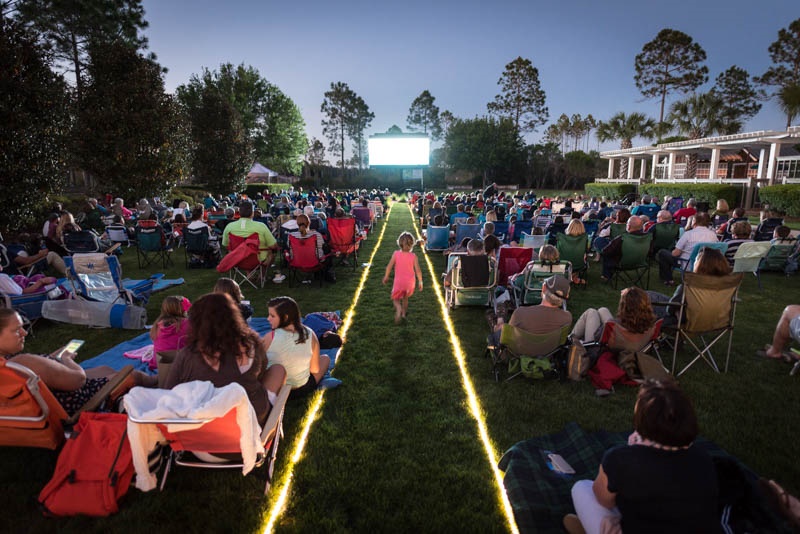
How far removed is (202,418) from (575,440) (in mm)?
2373

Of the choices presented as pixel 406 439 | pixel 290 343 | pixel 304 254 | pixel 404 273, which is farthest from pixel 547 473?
pixel 304 254

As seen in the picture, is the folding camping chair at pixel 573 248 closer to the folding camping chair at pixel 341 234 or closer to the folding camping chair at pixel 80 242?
the folding camping chair at pixel 341 234

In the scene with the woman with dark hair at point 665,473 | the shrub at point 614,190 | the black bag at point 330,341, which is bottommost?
the black bag at point 330,341

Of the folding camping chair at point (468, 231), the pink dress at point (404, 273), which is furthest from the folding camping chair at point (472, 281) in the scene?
the folding camping chair at point (468, 231)

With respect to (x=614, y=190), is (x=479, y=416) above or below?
below

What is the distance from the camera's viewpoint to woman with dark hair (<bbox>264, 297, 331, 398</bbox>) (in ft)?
10.0

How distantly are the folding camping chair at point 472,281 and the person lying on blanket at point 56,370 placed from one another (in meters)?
3.82

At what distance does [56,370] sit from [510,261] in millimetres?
5019

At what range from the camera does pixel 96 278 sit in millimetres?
5574

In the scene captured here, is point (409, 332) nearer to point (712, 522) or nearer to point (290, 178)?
point (712, 522)

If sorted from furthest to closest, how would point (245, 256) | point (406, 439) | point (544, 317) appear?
point (245, 256)
point (544, 317)
point (406, 439)

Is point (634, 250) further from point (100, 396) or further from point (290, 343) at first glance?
point (100, 396)

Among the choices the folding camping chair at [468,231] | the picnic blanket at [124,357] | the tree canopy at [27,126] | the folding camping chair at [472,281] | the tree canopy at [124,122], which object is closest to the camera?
the picnic blanket at [124,357]

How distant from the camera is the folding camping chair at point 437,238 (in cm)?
1038
